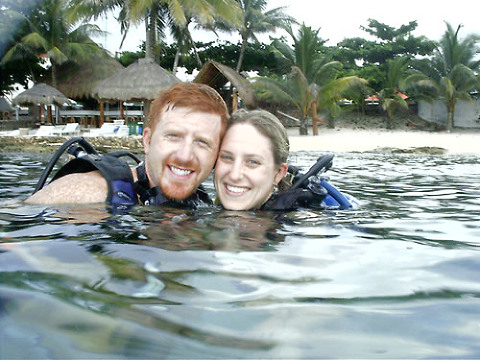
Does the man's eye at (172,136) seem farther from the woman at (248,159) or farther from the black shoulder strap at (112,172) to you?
the black shoulder strap at (112,172)

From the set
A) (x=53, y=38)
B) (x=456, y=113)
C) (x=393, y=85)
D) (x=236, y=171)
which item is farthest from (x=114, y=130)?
(x=456, y=113)

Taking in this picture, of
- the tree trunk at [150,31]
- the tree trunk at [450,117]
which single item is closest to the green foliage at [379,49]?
the tree trunk at [450,117]

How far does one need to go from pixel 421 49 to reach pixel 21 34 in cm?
2477

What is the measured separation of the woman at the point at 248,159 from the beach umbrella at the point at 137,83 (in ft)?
60.5

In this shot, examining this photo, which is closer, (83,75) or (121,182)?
(121,182)

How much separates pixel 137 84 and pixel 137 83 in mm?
49

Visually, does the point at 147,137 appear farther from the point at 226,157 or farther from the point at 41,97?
the point at 41,97

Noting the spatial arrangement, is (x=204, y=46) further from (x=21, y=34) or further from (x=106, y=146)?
(x=106, y=146)

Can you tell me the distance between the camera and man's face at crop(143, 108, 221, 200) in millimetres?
3215

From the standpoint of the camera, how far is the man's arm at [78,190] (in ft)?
11.0

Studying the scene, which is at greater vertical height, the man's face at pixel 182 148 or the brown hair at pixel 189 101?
the brown hair at pixel 189 101

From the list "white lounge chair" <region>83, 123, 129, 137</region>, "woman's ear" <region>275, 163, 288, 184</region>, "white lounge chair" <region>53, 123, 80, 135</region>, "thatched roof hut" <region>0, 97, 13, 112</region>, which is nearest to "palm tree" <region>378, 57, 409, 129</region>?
"white lounge chair" <region>83, 123, 129, 137</region>

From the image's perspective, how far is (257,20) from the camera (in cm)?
3153

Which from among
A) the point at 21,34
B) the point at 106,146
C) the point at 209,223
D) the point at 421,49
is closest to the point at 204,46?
the point at 21,34
